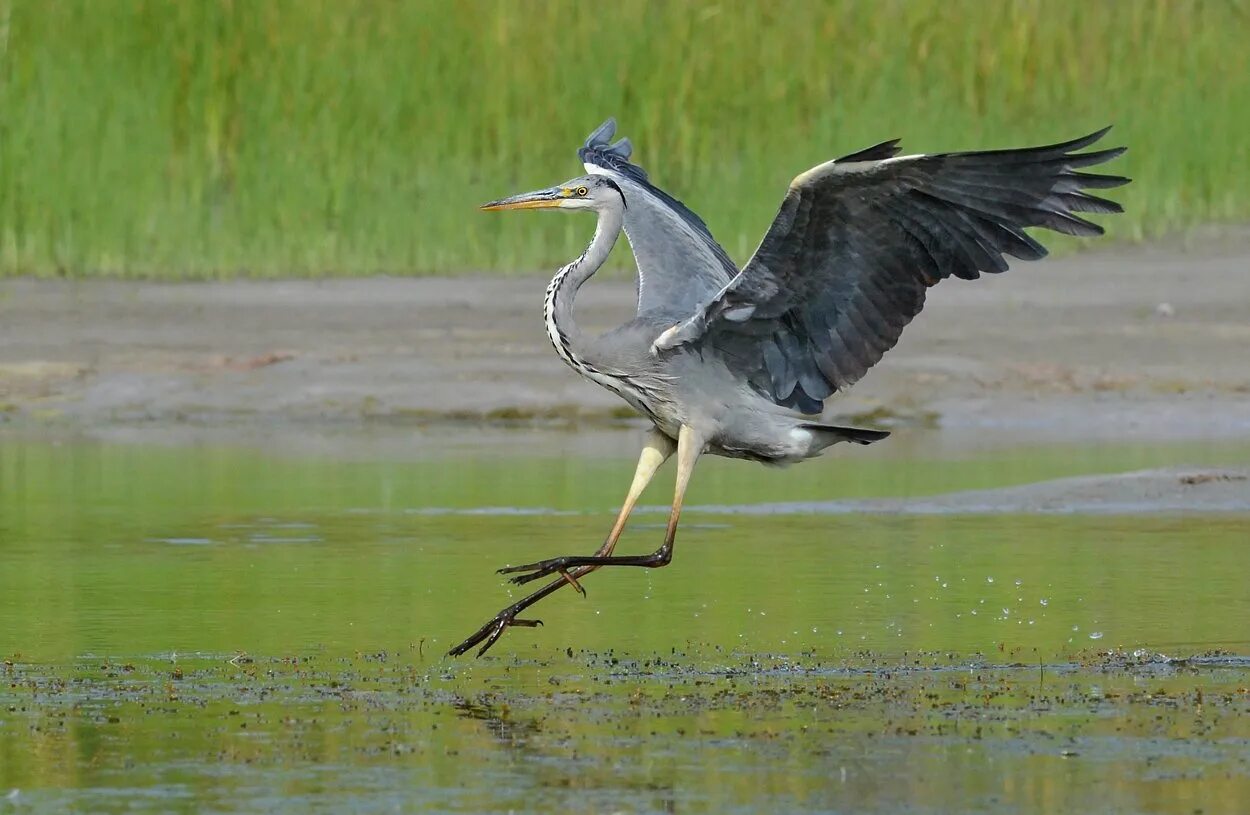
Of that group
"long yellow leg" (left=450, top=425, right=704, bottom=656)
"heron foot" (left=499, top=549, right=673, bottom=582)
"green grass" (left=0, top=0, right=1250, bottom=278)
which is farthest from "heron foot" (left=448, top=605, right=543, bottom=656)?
"green grass" (left=0, top=0, right=1250, bottom=278)

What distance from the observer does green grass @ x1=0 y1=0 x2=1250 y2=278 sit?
1712cm

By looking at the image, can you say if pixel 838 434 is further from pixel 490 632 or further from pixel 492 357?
pixel 492 357

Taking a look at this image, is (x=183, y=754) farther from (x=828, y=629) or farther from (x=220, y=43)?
(x=220, y=43)

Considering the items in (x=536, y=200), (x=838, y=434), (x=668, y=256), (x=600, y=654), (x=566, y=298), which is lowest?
(x=600, y=654)

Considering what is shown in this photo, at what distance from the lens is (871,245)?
7.99 m

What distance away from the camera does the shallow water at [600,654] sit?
5840mm

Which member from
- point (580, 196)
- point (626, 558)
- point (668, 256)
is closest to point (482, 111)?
point (668, 256)

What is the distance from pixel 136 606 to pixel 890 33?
11833mm

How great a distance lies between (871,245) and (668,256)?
3.80 ft

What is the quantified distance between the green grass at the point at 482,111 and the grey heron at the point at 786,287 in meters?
8.06

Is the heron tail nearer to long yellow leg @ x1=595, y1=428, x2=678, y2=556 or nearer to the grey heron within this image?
the grey heron

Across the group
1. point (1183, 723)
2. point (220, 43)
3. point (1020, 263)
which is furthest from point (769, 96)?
point (1183, 723)

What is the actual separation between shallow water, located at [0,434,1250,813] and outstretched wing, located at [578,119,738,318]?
103 centimetres

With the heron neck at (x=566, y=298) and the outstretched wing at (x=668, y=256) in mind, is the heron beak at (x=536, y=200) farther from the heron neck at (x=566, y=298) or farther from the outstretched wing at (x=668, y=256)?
the outstretched wing at (x=668, y=256)
